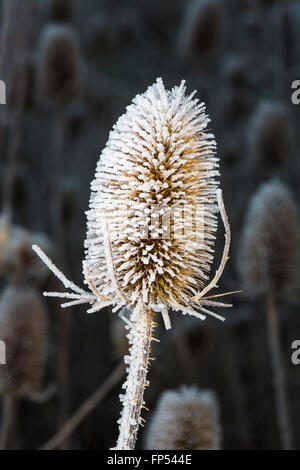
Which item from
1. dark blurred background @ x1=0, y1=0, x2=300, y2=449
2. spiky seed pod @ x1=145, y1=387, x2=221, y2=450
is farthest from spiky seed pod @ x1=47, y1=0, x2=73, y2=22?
spiky seed pod @ x1=145, y1=387, x2=221, y2=450

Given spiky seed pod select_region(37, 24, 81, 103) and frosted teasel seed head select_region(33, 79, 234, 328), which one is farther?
spiky seed pod select_region(37, 24, 81, 103)

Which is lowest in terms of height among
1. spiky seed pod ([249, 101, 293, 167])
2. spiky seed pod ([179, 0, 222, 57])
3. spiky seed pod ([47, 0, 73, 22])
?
spiky seed pod ([249, 101, 293, 167])

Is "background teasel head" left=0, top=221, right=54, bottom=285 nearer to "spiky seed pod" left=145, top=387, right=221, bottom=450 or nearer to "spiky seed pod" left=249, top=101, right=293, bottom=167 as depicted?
"spiky seed pod" left=145, top=387, right=221, bottom=450

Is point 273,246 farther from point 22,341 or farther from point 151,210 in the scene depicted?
point 151,210

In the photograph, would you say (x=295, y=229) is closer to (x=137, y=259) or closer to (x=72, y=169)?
(x=137, y=259)

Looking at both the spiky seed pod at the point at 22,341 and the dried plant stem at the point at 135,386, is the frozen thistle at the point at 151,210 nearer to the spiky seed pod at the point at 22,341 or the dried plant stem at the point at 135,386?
the dried plant stem at the point at 135,386
